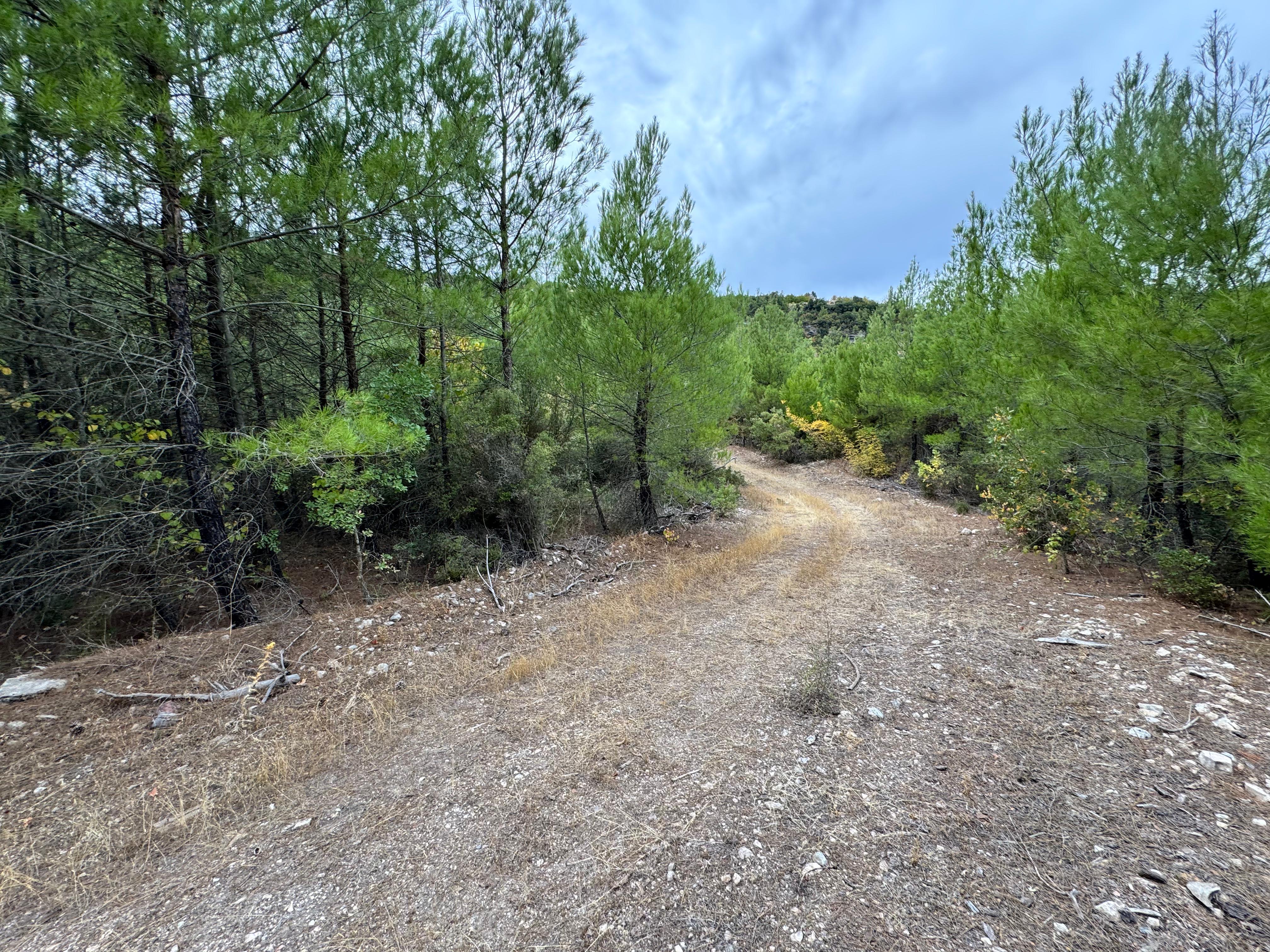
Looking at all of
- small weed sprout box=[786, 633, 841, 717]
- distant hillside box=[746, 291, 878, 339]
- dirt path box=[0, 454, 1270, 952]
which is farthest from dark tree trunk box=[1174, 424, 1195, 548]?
distant hillside box=[746, 291, 878, 339]

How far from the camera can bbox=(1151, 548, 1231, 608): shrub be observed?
15.6ft

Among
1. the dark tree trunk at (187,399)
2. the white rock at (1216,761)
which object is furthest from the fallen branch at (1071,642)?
the dark tree trunk at (187,399)

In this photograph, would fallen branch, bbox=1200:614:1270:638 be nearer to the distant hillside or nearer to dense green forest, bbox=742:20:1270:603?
dense green forest, bbox=742:20:1270:603

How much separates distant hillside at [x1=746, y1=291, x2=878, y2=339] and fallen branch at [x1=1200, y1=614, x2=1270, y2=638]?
147ft

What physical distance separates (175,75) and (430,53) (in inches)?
157

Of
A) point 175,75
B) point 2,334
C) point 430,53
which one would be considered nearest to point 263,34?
point 175,75

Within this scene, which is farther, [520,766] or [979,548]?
[979,548]

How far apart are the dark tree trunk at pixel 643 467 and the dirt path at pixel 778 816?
4.67m

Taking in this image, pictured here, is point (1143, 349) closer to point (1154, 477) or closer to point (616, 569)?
point (1154, 477)

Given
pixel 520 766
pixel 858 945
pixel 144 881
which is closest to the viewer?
pixel 858 945

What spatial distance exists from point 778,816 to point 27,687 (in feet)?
19.3

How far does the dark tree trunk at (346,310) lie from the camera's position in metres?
6.04

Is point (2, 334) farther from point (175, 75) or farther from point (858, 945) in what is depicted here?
point (858, 945)

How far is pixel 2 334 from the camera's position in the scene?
4906 millimetres
